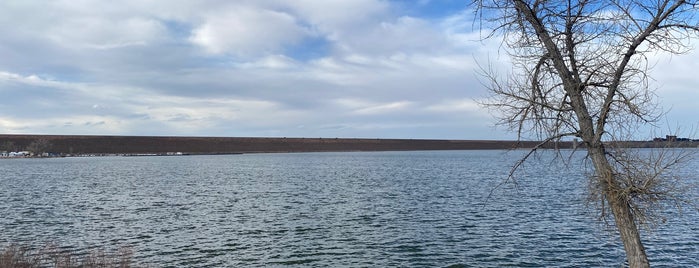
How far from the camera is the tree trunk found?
11.3m

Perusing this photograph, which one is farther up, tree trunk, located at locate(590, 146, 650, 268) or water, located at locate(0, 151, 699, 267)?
tree trunk, located at locate(590, 146, 650, 268)

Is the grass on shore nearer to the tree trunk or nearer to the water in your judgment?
the water

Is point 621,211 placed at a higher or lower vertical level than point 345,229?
higher

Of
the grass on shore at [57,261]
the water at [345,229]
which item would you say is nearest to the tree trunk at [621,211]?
the water at [345,229]

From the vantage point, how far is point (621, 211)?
11.4 meters

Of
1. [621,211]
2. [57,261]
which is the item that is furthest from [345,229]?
[621,211]

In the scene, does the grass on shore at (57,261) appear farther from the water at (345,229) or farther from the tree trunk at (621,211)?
the tree trunk at (621,211)

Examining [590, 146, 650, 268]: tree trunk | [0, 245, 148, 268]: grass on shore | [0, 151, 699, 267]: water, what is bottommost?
[0, 151, 699, 267]: water

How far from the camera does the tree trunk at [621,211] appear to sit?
37.2 feet

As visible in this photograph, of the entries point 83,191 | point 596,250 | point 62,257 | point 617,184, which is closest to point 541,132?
point 617,184

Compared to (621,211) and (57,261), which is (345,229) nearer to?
(57,261)

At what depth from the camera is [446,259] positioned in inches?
838

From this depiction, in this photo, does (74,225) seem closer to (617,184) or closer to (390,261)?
(390,261)

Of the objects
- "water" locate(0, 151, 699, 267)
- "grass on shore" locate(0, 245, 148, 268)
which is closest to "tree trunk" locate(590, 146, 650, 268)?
"water" locate(0, 151, 699, 267)
